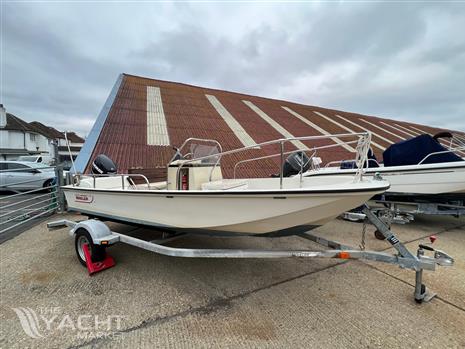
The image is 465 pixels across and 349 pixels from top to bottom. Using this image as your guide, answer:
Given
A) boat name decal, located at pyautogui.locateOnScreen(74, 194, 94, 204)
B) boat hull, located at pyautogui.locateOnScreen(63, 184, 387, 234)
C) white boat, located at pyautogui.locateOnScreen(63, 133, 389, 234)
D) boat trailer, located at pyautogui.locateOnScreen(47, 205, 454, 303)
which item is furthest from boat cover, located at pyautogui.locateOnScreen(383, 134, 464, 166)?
boat name decal, located at pyautogui.locateOnScreen(74, 194, 94, 204)

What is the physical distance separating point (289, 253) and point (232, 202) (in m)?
0.77

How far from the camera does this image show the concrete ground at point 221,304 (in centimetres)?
204

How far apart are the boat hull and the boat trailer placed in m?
0.25

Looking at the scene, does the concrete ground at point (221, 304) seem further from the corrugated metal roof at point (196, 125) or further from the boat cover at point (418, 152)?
the corrugated metal roof at point (196, 125)

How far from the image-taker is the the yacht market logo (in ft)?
6.86

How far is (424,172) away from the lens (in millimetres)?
4723

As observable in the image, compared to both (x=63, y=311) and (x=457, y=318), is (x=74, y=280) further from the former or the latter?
(x=457, y=318)

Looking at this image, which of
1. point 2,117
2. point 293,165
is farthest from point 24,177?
point 2,117

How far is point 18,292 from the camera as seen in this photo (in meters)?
2.69

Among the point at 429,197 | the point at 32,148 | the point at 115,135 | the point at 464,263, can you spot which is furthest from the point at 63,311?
the point at 32,148

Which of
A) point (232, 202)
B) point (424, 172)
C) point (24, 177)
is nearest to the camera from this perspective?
point (232, 202)

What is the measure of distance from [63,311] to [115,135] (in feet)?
22.7

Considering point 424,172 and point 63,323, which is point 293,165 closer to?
point 424,172

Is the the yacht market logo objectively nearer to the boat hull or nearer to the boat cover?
the boat hull
